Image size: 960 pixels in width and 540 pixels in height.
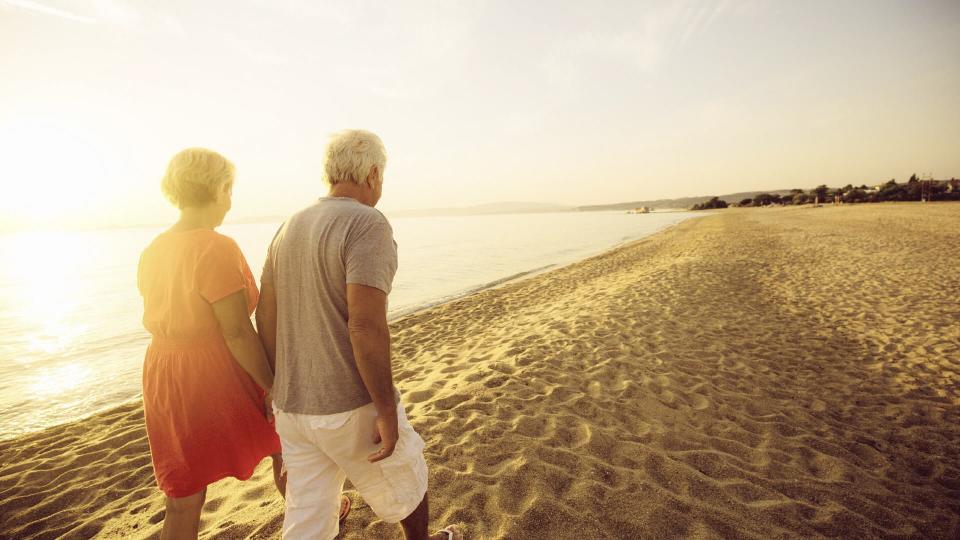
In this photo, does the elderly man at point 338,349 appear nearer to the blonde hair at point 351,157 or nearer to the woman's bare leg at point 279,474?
the blonde hair at point 351,157

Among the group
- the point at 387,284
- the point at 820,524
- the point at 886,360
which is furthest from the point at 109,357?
the point at 886,360

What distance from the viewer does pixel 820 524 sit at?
267 centimetres

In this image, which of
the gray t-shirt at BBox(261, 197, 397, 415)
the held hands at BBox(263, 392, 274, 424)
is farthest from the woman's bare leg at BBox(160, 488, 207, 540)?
the gray t-shirt at BBox(261, 197, 397, 415)

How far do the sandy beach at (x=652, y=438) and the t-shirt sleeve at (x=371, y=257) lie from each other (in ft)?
7.05

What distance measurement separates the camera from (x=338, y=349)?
163 cm

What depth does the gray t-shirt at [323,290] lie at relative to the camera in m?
1.53

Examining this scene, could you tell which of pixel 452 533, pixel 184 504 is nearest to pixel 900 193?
pixel 452 533

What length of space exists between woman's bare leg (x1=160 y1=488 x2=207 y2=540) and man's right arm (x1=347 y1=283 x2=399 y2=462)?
1080 millimetres

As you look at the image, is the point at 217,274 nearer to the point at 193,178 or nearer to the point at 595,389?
the point at 193,178

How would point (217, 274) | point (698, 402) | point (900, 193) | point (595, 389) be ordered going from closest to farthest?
point (217, 274), point (698, 402), point (595, 389), point (900, 193)

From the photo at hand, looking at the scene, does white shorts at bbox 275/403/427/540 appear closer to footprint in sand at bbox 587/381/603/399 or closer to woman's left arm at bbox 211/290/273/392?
woman's left arm at bbox 211/290/273/392

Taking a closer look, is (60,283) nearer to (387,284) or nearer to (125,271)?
(125,271)

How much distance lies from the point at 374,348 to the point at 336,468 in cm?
76

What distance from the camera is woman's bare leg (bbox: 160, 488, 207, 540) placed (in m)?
1.88
